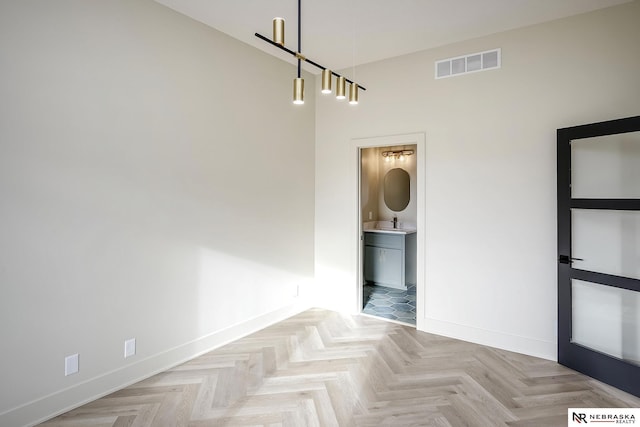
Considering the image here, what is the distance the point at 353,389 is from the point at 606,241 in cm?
241

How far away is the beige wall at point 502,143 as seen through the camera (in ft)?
10.0

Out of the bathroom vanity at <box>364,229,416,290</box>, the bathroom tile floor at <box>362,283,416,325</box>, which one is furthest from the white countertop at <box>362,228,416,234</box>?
the bathroom tile floor at <box>362,283,416,325</box>

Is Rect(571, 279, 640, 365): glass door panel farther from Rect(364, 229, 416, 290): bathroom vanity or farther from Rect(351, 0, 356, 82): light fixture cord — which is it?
Rect(351, 0, 356, 82): light fixture cord

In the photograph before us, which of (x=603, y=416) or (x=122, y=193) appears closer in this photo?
(x=603, y=416)

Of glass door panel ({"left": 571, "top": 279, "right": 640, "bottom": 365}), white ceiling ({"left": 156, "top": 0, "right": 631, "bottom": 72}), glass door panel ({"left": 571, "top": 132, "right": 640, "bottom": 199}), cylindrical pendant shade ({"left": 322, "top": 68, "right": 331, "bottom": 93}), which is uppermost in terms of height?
white ceiling ({"left": 156, "top": 0, "right": 631, "bottom": 72})

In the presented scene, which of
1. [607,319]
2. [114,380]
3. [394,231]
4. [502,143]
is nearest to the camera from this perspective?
[114,380]

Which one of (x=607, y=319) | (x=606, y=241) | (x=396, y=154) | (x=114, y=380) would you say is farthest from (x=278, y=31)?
(x=396, y=154)

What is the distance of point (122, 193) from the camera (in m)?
2.70

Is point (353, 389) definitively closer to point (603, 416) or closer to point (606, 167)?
point (603, 416)

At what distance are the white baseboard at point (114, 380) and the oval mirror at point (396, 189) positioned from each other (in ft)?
10.3

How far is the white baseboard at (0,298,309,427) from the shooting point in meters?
2.25

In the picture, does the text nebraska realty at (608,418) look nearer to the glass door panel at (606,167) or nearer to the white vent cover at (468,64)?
the glass door panel at (606,167)

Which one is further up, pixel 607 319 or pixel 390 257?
pixel 390 257

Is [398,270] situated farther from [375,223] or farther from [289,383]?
[289,383]
